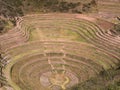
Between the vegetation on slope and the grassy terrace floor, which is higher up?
the vegetation on slope

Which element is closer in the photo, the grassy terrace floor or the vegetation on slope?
the grassy terrace floor

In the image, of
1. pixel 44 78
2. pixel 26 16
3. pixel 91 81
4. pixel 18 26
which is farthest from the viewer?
pixel 26 16

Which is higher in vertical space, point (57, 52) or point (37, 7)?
point (37, 7)

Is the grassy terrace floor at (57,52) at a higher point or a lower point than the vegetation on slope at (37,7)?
lower

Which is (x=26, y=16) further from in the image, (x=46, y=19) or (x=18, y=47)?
(x=18, y=47)

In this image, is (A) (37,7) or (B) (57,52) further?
(A) (37,7)

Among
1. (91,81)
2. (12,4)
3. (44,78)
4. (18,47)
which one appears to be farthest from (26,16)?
(91,81)

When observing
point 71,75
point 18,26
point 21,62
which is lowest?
point 71,75

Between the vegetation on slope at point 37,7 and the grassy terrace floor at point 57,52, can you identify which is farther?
the vegetation on slope at point 37,7
